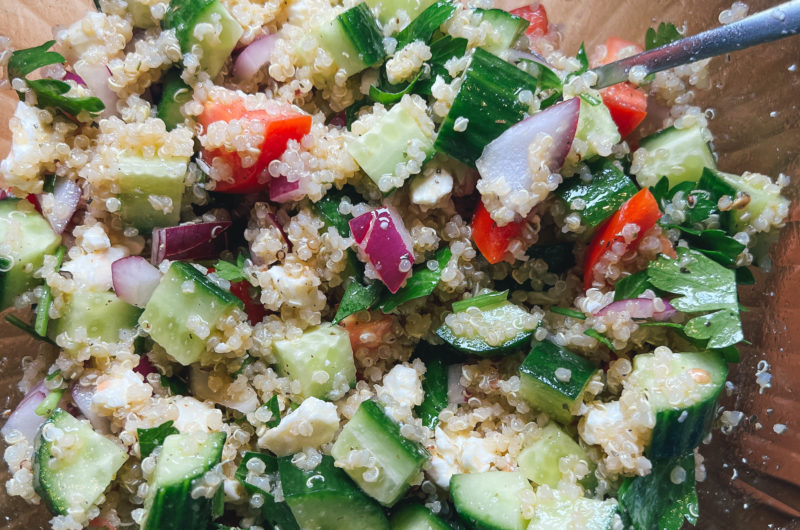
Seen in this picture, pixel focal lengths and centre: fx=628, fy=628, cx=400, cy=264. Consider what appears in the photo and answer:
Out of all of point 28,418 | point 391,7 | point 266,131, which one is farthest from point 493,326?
point 28,418

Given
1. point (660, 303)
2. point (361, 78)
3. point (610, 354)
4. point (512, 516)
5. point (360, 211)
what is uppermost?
point (361, 78)

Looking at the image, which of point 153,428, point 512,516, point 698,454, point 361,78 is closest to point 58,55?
point 361,78

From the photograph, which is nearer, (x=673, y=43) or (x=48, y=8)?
(x=673, y=43)

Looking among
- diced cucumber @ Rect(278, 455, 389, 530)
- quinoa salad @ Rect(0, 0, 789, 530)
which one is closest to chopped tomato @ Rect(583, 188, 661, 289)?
quinoa salad @ Rect(0, 0, 789, 530)

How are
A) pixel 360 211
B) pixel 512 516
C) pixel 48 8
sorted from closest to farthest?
1. pixel 512 516
2. pixel 360 211
3. pixel 48 8

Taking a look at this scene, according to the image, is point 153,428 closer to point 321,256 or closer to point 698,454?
point 321,256

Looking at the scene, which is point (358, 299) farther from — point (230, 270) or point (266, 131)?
point (266, 131)
